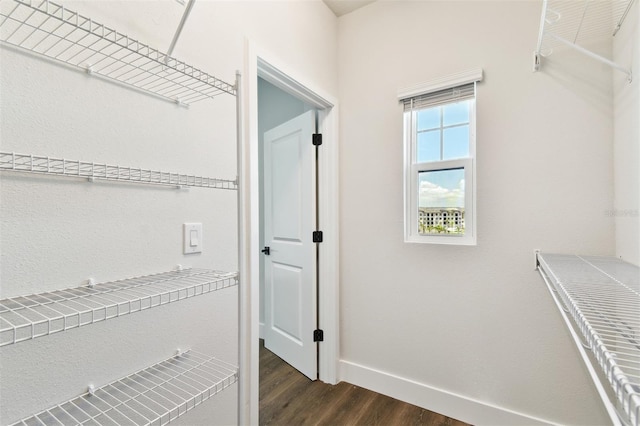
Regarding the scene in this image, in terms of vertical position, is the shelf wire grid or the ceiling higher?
the ceiling

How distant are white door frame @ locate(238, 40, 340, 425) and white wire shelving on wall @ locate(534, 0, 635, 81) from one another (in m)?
1.33

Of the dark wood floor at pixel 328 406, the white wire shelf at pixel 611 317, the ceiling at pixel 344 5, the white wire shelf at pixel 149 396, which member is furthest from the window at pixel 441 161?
the white wire shelf at pixel 149 396

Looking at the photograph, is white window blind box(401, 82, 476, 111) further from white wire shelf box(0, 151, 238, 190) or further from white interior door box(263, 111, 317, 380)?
white wire shelf box(0, 151, 238, 190)

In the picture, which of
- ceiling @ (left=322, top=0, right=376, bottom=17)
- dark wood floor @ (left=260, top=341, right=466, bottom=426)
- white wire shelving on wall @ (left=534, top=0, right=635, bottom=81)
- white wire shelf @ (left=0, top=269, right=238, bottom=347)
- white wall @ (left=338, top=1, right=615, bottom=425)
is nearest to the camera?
white wire shelf @ (left=0, top=269, right=238, bottom=347)

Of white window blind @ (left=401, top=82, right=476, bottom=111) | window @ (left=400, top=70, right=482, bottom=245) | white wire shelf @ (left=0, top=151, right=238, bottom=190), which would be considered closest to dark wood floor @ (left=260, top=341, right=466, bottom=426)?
window @ (left=400, top=70, right=482, bottom=245)

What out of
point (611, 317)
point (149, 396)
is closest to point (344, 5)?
point (611, 317)

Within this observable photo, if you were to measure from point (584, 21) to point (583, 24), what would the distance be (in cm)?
2

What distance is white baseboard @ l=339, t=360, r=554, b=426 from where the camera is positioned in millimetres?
1707

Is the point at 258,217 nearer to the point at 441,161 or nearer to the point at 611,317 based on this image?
the point at 441,161

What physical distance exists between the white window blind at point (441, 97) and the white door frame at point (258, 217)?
1.89ft

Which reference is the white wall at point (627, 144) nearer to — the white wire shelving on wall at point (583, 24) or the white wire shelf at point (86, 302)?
the white wire shelving on wall at point (583, 24)

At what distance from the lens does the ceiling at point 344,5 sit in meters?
2.20

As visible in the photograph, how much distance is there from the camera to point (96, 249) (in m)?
0.97

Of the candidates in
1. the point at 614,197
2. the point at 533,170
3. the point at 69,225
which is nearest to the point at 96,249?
the point at 69,225
